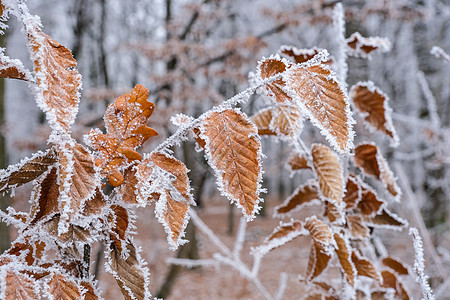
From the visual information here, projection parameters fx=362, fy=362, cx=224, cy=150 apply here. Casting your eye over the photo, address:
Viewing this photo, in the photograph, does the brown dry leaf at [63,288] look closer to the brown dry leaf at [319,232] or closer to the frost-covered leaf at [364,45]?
the brown dry leaf at [319,232]

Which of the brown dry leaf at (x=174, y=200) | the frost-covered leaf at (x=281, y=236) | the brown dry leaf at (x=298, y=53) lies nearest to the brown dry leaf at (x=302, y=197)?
the frost-covered leaf at (x=281, y=236)

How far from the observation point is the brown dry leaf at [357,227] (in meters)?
1.02

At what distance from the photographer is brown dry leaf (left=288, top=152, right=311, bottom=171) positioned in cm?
104

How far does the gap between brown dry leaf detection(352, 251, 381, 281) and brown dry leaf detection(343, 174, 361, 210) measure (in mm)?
134

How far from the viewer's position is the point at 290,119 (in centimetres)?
88

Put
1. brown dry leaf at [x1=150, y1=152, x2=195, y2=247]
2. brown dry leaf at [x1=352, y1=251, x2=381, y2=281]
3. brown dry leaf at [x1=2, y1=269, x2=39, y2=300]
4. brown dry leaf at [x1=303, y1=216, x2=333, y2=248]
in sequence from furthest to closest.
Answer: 1. brown dry leaf at [x1=352, y1=251, x2=381, y2=281]
2. brown dry leaf at [x1=303, y1=216, x2=333, y2=248]
3. brown dry leaf at [x1=150, y1=152, x2=195, y2=247]
4. brown dry leaf at [x1=2, y1=269, x2=39, y2=300]

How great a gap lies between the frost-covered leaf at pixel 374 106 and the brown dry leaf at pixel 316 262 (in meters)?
0.40

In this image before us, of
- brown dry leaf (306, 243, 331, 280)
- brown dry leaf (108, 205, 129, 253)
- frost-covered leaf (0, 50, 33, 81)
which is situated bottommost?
brown dry leaf (306, 243, 331, 280)

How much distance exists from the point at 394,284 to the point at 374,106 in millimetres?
551

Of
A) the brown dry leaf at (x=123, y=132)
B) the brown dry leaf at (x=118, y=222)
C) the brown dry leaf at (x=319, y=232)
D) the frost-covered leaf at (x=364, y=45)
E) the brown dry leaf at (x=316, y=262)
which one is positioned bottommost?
the brown dry leaf at (x=316, y=262)

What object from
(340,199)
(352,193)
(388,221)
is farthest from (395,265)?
(340,199)

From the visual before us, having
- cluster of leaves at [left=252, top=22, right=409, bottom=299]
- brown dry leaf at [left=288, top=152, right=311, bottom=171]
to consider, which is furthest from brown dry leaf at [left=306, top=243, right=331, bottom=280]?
brown dry leaf at [left=288, top=152, right=311, bottom=171]

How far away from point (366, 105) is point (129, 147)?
73 cm

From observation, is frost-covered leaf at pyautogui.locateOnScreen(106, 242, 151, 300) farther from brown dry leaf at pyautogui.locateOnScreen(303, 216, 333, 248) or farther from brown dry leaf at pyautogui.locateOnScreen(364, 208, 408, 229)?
brown dry leaf at pyautogui.locateOnScreen(364, 208, 408, 229)
